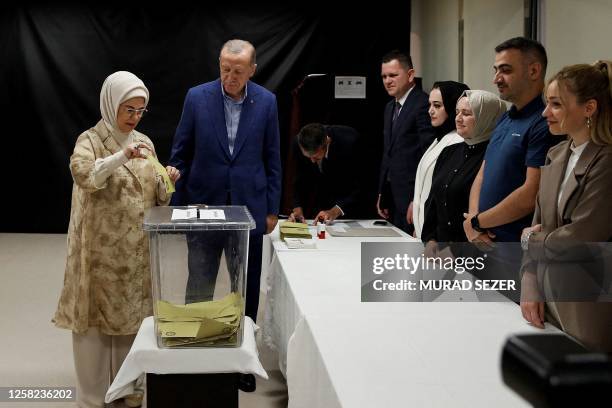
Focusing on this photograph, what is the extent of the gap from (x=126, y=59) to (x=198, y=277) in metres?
5.48

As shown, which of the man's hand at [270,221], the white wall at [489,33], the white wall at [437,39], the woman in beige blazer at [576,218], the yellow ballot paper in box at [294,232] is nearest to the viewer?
the woman in beige blazer at [576,218]

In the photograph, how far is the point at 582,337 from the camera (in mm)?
1622

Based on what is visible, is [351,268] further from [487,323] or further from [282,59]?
[282,59]

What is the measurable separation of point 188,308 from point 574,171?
1036mm

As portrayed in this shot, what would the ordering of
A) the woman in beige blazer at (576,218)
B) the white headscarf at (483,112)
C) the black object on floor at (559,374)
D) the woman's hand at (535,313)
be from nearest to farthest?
1. the black object on floor at (559,374)
2. the woman in beige blazer at (576,218)
3. the woman's hand at (535,313)
4. the white headscarf at (483,112)

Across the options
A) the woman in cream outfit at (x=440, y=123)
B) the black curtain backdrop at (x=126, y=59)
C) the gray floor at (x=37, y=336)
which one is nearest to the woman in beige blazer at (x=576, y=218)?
the woman in cream outfit at (x=440, y=123)

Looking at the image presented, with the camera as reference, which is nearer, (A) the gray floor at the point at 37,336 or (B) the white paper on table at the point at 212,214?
(B) the white paper on table at the point at 212,214

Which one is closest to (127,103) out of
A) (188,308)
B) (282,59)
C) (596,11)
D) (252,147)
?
(252,147)

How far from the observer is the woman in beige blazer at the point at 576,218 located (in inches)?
63.4

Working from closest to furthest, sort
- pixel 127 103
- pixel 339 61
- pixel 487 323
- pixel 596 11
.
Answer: pixel 487 323, pixel 127 103, pixel 596 11, pixel 339 61

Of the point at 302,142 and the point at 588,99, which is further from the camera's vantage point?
the point at 302,142

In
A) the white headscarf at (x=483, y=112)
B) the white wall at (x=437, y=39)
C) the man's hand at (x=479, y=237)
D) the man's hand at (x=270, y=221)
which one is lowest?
the man's hand at (x=270, y=221)

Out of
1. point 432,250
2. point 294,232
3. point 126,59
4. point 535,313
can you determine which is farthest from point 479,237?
point 126,59

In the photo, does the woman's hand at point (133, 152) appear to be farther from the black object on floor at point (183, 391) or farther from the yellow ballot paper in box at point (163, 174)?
the black object on floor at point (183, 391)
